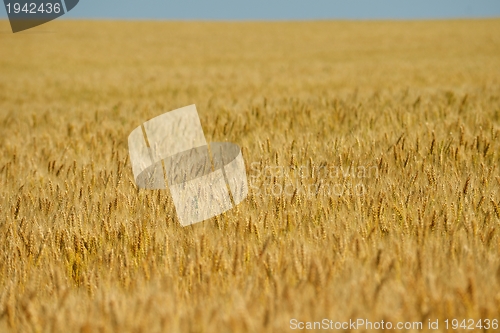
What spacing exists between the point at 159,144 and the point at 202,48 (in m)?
19.1

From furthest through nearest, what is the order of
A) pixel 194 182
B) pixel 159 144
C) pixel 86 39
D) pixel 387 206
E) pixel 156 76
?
pixel 86 39
pixel 156 76
pixel 159 144
pixel 194 182
pixel 387 206

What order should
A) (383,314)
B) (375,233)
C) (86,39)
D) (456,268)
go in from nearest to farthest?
1. (383,314)
2. (456,268)
3. (375,233)
4. (86,39)

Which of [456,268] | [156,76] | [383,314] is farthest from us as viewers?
[156,76]

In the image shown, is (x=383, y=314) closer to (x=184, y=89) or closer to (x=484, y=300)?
(x=484, y=300)

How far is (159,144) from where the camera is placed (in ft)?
10.00

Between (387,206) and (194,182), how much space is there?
2.92ft

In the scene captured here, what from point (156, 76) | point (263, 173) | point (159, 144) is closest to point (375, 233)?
point (263, 173)

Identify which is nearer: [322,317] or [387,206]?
[322,317]

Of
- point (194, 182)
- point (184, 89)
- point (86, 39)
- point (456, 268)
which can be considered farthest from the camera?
point (86, 39)

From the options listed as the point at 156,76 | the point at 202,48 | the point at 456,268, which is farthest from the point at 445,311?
the point at 202,48

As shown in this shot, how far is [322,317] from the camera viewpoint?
1.11 metres

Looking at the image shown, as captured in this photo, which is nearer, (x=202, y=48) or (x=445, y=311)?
(x=445, y=311)

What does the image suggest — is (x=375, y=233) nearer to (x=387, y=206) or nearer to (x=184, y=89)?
(x=387, y=206)

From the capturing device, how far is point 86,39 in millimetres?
25344
